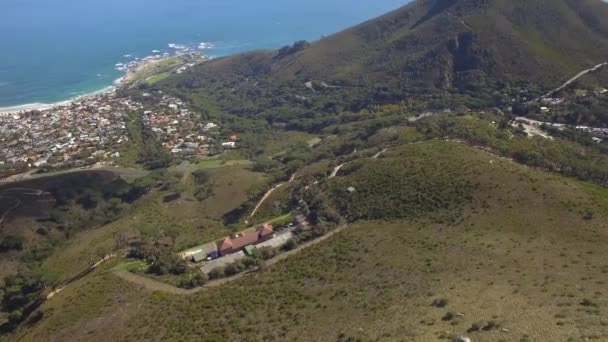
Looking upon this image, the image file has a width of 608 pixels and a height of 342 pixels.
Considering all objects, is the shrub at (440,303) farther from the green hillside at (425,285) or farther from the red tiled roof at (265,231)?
the red tiled roof at (265,231)

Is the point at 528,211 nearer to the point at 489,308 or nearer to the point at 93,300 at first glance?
the point at 489,308

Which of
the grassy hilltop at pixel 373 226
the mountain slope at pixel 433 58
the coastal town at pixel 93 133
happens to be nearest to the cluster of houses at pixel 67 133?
the coastal town at pixel 93 133

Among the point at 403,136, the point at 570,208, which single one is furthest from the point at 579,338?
the point at 403,136

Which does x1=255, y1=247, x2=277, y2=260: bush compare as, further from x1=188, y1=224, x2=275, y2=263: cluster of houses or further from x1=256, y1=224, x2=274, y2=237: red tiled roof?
x1=256, y1=224, x2=274, y2=237: red tiled roof

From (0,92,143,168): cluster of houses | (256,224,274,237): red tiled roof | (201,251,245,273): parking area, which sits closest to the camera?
(201,251,245,273): parking area

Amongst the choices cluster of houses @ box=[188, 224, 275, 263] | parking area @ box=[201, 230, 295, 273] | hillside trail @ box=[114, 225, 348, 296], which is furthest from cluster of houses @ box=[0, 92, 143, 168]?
parking area @ box=[201, 230, 295, 273]

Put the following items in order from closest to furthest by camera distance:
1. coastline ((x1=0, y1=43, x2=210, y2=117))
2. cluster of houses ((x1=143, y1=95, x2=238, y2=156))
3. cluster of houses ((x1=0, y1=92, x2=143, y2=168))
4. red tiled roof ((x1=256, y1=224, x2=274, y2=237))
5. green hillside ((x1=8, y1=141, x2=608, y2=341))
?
green hillside ((x1=8, y1=141, x2=608, y2=341))
red tiled roof ((x1=256, y1=224, x2=274, y2=237))
cluster of houses ((x1=0, y1=92, x2=143, y2=168))
cluster of houses ((x1=143, y1=95, x2=238, y2=156))
coastline ((x1=0, y1=43, x2=210, y2=117))
